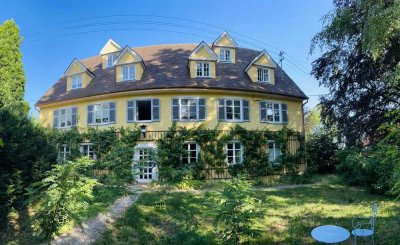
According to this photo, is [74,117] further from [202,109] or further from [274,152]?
[274,152]

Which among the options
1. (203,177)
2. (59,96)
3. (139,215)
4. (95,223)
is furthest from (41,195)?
(59,96)

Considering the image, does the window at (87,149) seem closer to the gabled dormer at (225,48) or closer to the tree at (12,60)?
the tree at (12,60)

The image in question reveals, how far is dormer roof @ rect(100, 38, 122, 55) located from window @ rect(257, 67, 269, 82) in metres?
11.0

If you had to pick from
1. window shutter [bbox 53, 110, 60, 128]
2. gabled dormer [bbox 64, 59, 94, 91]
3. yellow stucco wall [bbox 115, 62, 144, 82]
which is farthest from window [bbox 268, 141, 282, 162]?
window shutter [bbox 53, 110, 60, 128]

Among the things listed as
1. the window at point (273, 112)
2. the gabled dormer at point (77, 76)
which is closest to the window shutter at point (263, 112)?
the window at point (273, 112)

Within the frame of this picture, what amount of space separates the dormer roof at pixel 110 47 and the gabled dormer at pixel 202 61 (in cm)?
669

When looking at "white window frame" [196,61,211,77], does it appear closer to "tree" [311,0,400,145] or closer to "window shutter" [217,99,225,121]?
"window shutter" [217,99,225,121]

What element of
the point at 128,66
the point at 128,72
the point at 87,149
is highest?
the point at 128,66

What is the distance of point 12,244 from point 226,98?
55.3 ft

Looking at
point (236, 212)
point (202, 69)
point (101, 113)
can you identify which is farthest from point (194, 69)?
point (236, 212)

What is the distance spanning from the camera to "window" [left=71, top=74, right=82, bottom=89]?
2714 centimetres

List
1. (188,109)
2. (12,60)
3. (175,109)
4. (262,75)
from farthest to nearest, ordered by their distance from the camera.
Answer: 1. (262,75)
2. (12,60)
3. (188,109)
4. (175,109)

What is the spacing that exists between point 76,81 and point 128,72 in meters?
5.06

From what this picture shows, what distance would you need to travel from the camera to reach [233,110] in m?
24.0
